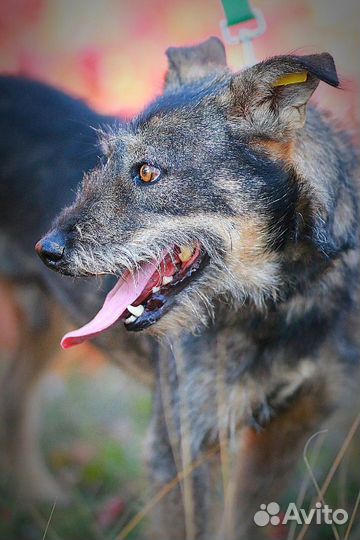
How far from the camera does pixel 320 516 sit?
3.26 metres

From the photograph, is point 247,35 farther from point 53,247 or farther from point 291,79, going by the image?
point 53,247

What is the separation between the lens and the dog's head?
104 inches

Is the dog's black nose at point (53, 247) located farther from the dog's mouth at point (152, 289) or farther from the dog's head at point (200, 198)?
the dog's mouth at point (152, 289)

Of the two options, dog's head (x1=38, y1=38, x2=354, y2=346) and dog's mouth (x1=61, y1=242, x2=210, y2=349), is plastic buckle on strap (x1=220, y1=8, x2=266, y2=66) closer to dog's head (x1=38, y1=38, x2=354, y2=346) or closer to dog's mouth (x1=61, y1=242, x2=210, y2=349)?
dog's head (x1=38, y1=38, x2=354, y2=346)

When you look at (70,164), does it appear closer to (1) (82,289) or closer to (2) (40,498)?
(1) (82,289)

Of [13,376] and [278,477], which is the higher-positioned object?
[13,376]

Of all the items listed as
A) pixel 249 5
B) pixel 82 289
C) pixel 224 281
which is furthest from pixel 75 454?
pixel 249 5

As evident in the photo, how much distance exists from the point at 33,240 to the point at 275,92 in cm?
129

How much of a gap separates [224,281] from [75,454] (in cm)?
107

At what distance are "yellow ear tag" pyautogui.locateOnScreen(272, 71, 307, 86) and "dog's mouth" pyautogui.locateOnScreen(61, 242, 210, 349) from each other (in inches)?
→ 26.2

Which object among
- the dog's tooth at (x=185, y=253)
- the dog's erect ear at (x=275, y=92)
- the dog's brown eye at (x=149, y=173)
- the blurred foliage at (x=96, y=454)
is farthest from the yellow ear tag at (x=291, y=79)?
the blurred foliage at (x=96, y=454)

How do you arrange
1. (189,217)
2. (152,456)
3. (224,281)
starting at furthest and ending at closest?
(152,456) < (224,281) < (189,217)

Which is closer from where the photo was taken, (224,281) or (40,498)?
(224,281)

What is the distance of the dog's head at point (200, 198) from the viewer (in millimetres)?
2643
